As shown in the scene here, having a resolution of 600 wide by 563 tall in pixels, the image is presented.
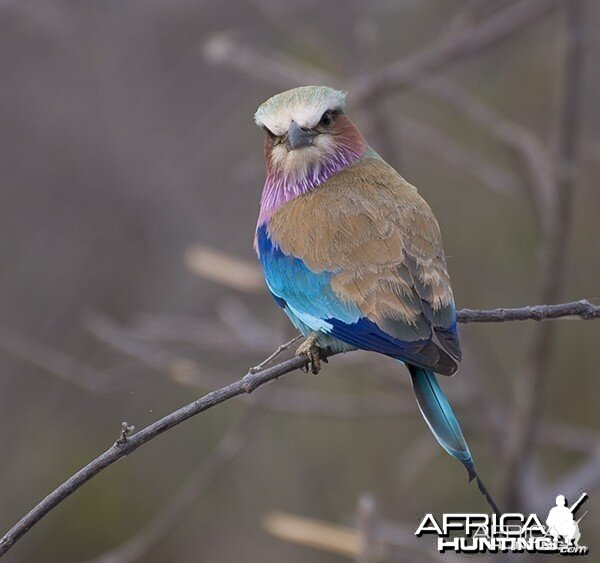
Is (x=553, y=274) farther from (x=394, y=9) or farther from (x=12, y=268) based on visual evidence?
(x=12, y=268)

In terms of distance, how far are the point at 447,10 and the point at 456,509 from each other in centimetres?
279

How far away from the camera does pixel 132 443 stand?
8.81ft

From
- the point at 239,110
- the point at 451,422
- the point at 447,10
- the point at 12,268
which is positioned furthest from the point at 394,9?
→ the point at 451,422

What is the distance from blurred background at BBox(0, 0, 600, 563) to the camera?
696 cm

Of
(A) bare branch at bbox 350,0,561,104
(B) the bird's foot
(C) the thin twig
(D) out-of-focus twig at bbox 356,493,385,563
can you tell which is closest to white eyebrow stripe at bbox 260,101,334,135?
(B) the bird's foot

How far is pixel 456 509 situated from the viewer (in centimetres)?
709

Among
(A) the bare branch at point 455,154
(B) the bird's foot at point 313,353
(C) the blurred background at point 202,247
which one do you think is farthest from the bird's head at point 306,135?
(C) the blurred background at point 202,247

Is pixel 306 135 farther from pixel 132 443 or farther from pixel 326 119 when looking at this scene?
pixel 132 443

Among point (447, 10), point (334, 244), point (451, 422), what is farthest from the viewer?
point (447, 10)

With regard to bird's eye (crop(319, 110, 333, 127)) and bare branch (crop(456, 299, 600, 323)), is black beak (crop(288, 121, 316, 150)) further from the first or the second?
bare branch (crop(456, 299, 600, 323))

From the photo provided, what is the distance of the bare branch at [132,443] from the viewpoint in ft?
8.27

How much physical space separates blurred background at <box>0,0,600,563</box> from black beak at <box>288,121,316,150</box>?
8.78ft

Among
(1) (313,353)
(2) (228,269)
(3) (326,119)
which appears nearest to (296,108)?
(3) (326,119)

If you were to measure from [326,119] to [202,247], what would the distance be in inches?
111
